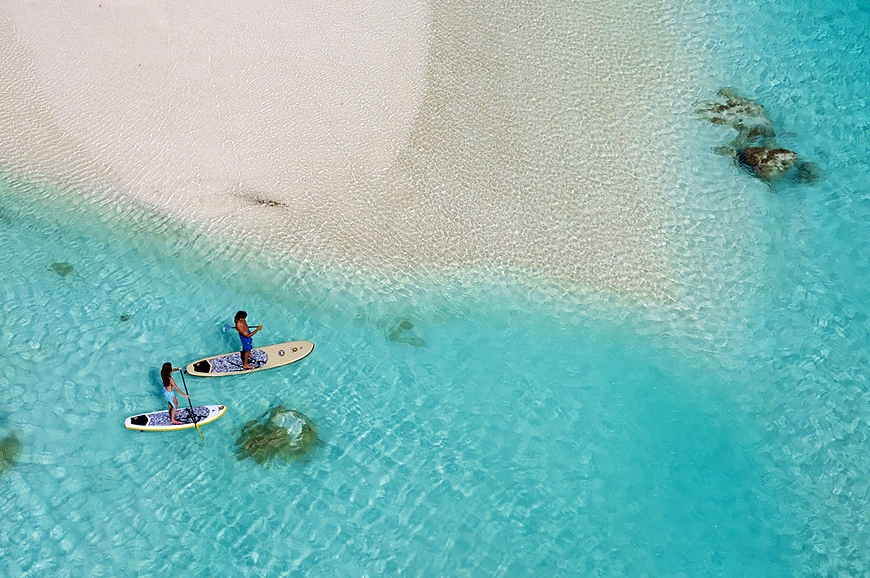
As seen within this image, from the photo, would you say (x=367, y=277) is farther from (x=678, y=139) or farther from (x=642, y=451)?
(x=678, y=139)

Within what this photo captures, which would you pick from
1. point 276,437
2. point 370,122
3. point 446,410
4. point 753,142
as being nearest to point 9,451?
point 276,437

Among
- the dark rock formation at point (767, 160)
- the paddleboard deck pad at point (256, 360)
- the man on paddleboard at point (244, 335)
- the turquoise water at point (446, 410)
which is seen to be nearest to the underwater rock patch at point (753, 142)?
the dark rock formation at point (767, 160)

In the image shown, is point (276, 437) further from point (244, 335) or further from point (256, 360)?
point (244, 335)

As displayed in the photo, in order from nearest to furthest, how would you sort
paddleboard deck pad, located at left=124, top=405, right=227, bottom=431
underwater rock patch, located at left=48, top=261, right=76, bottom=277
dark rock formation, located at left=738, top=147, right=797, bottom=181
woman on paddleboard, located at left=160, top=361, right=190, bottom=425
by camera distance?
woman on paddleboard, located at left=160, top=361, right=190, bottom=425
paddleboard deck pad, located at left=124, top=405, right=227, bottom=431
underwater rock patch, located at left=48, top=261, right=76, bottom=277
dark rock formation, located at left=738, top=147, right=797, bottom=181

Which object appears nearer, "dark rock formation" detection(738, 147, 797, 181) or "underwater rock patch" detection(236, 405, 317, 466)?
"underwater rock patch" detection(236, 405, 317, 466)

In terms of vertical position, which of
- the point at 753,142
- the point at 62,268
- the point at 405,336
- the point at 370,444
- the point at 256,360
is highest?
the point at 753,142

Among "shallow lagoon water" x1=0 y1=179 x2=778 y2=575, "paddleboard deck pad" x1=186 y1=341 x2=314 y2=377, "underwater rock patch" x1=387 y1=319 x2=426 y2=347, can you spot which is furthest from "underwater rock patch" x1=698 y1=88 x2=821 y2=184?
"paddleboard deck pad" x1=186 y1=341 x2=314 y2=377

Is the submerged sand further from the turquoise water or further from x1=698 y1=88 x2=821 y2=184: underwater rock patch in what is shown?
x1=698 y1=88 x2=821 y2=184: underwater rock patch

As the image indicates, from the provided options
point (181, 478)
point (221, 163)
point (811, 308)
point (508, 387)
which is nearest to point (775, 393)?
point (811, 308)
